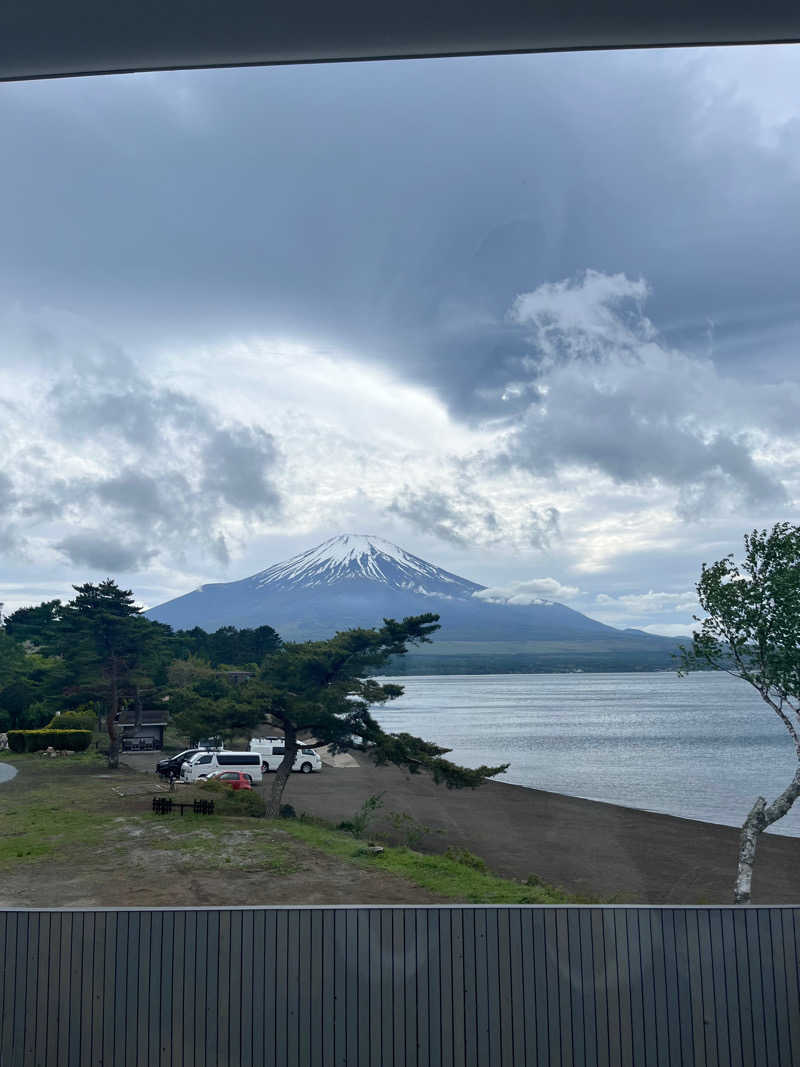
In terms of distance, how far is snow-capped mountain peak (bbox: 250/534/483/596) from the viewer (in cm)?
548

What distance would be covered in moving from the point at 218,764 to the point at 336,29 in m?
4.41

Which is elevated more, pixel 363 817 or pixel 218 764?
pixel 218 764

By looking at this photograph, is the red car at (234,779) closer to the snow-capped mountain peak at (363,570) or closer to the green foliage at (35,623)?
the snow-capped mountain peak at (363,570)

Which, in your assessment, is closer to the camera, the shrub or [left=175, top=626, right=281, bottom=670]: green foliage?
the shrub

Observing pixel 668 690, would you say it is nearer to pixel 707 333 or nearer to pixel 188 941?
pixel 707 333

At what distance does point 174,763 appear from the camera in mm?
5074

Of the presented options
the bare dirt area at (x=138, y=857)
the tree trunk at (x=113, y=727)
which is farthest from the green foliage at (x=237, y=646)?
the bare dirt area at (x=138, y=857)

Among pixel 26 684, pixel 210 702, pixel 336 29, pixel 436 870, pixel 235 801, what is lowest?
pixel 436 870

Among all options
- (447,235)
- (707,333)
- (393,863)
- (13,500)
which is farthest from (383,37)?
(393,863)

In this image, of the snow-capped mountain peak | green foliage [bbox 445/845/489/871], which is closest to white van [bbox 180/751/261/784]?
the snow-capped mountain peak

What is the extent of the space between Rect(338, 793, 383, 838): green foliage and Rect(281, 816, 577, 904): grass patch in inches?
2.3

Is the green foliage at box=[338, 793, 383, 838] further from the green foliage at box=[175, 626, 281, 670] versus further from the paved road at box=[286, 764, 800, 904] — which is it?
the green foliage at box=[175, 626, 281, 670]

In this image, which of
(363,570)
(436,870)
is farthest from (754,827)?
(363,570)

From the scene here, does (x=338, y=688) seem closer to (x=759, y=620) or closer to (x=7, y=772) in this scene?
(x=7, y=772)
